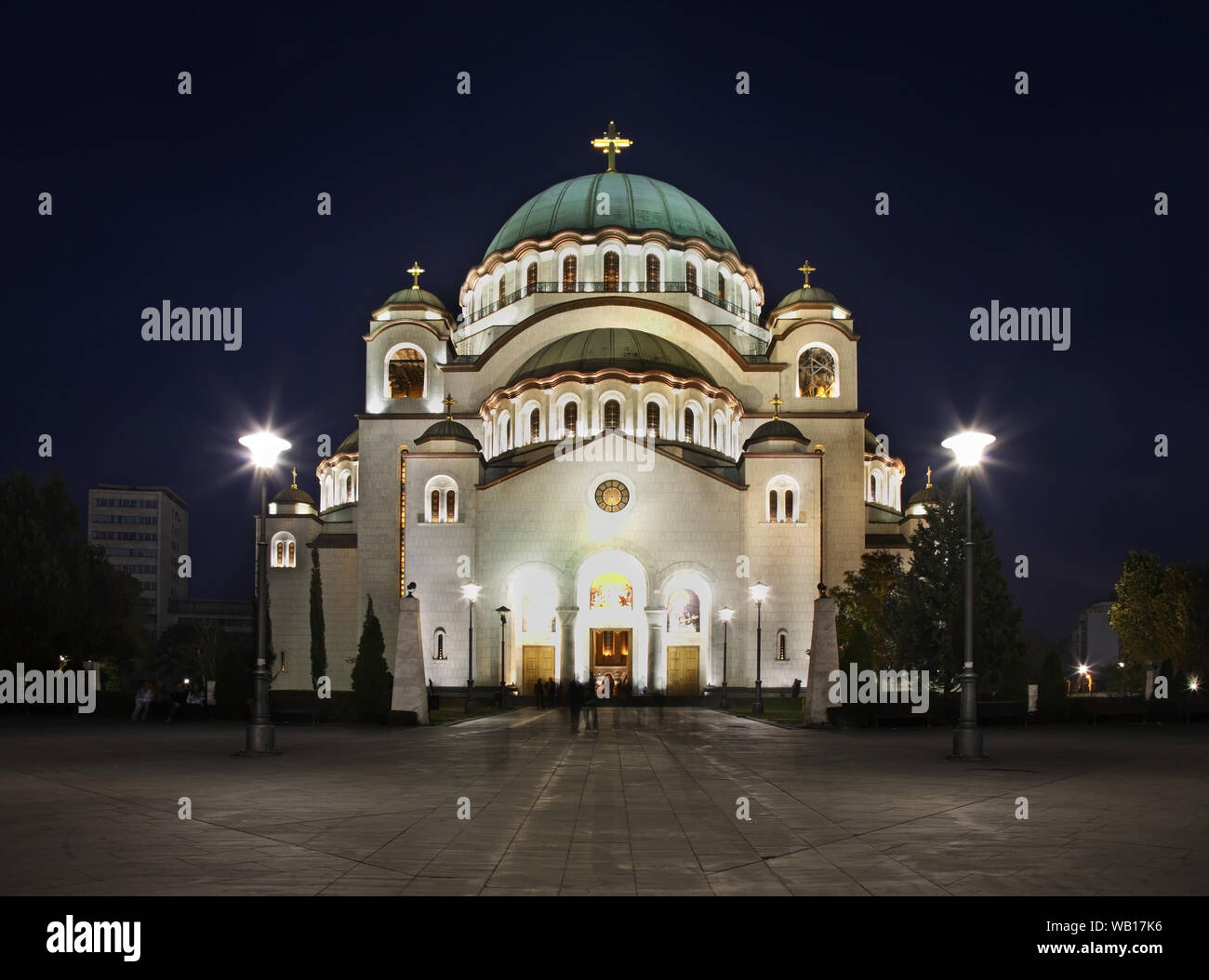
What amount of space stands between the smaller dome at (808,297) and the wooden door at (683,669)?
57.1 ft

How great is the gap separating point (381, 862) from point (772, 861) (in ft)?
9.38

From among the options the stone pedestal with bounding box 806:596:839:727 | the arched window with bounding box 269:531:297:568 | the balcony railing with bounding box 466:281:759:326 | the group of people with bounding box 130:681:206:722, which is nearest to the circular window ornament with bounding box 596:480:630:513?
the balcony railing with bounding box 466:281:759:326

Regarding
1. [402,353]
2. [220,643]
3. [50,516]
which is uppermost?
[402,353]

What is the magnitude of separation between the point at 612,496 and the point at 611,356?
20.0ft

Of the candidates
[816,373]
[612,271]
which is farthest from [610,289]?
[816,373]

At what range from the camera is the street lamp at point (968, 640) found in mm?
17750

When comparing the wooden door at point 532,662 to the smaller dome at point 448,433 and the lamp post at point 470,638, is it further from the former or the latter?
the smaller dome at point 448,433

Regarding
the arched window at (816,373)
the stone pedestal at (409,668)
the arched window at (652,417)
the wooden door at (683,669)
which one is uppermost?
the arched window at (816,373)

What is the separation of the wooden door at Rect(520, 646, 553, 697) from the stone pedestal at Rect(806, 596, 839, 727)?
19.8 meters

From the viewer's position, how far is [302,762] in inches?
658

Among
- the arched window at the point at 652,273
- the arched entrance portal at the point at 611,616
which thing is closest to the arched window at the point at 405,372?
the arched window at the point at 652,273

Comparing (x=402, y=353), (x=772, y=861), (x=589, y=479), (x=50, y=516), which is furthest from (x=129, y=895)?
(x=402, y=353)

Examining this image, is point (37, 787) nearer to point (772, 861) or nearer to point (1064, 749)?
point (772, 861)

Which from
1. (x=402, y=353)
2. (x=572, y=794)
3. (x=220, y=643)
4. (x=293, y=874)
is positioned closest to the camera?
(x=293, y=874)
